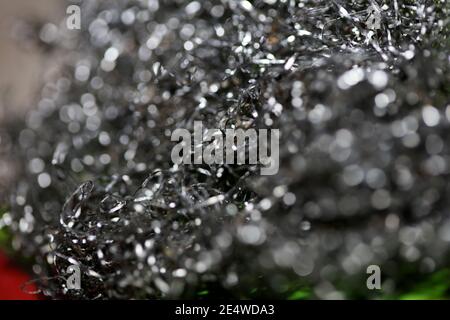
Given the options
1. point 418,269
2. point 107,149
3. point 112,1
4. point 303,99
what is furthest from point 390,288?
point 112,1

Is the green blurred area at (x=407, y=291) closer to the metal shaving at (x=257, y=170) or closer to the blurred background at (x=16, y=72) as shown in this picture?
the metal shaving at (x=257, y=170)

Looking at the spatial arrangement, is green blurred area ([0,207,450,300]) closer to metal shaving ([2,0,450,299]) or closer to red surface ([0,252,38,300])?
metal shaving ([2,0,450,299])

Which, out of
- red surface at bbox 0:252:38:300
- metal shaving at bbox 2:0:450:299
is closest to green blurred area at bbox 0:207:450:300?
metal shaving at bbox 2:0:450:299

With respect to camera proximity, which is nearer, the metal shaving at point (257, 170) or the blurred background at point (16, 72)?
the metal shaving at point (257, 170)

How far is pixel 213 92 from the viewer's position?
49cm

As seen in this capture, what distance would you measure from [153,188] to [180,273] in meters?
0.10

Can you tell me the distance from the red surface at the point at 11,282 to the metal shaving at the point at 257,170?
0.14 feet

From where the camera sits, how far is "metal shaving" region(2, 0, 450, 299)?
0.35 m

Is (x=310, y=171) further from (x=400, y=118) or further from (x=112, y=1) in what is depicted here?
(x=112, y=1)

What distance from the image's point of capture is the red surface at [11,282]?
0.58 metres

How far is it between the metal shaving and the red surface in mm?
44

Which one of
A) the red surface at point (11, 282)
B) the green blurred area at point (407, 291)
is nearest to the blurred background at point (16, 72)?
the red surface at point (11, 282)

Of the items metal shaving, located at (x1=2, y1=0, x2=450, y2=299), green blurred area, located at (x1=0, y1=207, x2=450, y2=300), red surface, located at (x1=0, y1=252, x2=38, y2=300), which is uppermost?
metal shaving, located at (x1=2, y1=0, x2=450, y2=299)

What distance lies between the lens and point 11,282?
610mm
